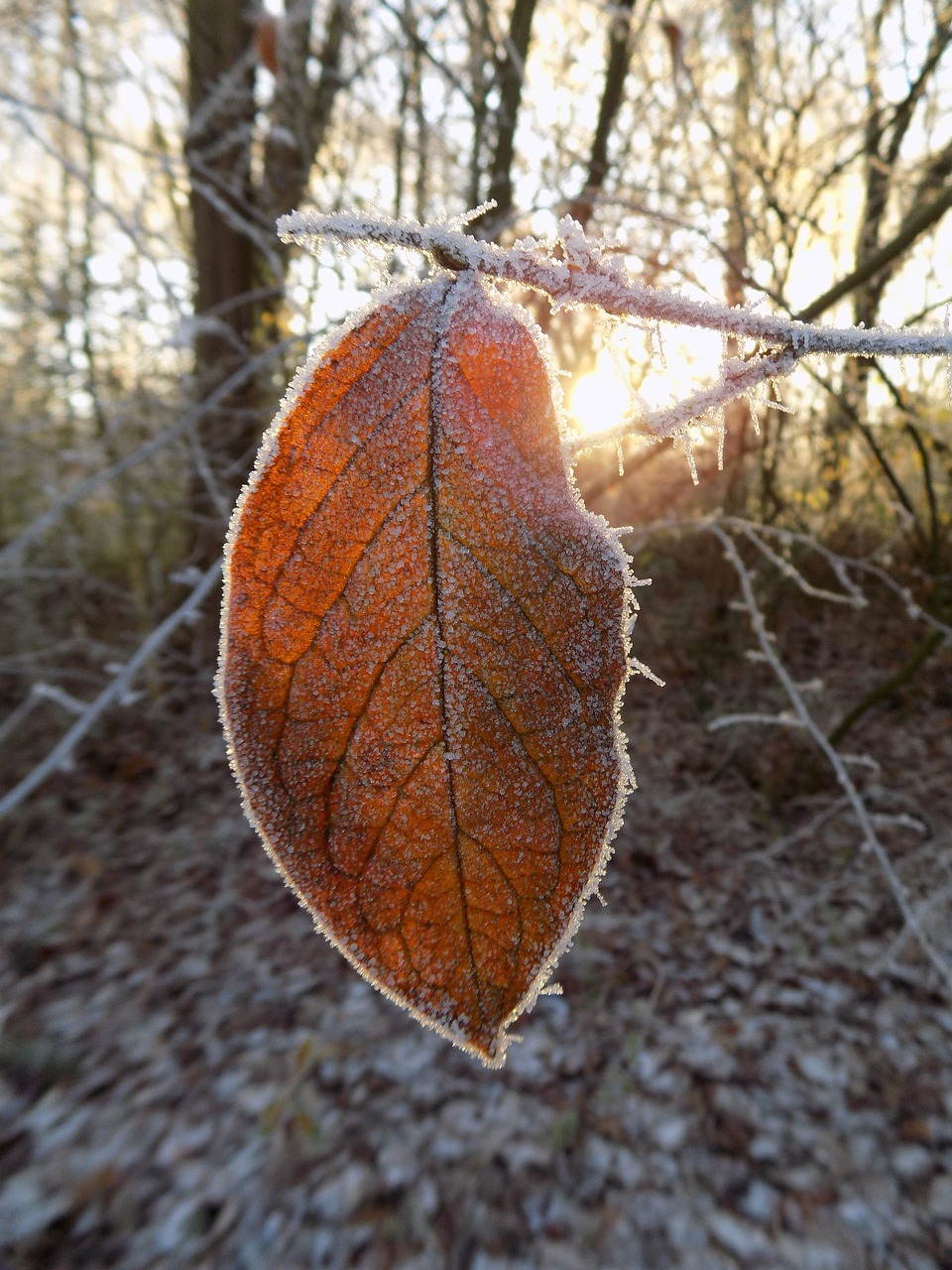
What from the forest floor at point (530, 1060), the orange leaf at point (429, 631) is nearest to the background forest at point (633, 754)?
the forest floor at point (530, 1060)

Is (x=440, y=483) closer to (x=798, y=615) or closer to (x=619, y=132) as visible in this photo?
(x=619, y=132)

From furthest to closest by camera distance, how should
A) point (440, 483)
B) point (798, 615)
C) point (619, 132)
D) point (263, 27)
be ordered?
point (798, 615), point (619, 132), point (263, 27), point (440, 483)

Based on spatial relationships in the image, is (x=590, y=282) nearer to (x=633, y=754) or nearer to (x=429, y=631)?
(x=429, y=631)

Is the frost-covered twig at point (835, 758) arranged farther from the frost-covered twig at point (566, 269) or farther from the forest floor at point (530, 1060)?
the frost-covered twig at point (566, 269)

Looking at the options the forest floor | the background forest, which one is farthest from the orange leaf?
the forest floor

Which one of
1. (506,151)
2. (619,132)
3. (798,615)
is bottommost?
(798,615)

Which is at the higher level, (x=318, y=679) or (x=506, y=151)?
(x=506, y=151)

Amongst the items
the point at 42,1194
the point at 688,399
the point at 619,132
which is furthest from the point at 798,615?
the point at 688,399

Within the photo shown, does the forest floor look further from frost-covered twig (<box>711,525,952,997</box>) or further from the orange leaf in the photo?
the orange leaf
